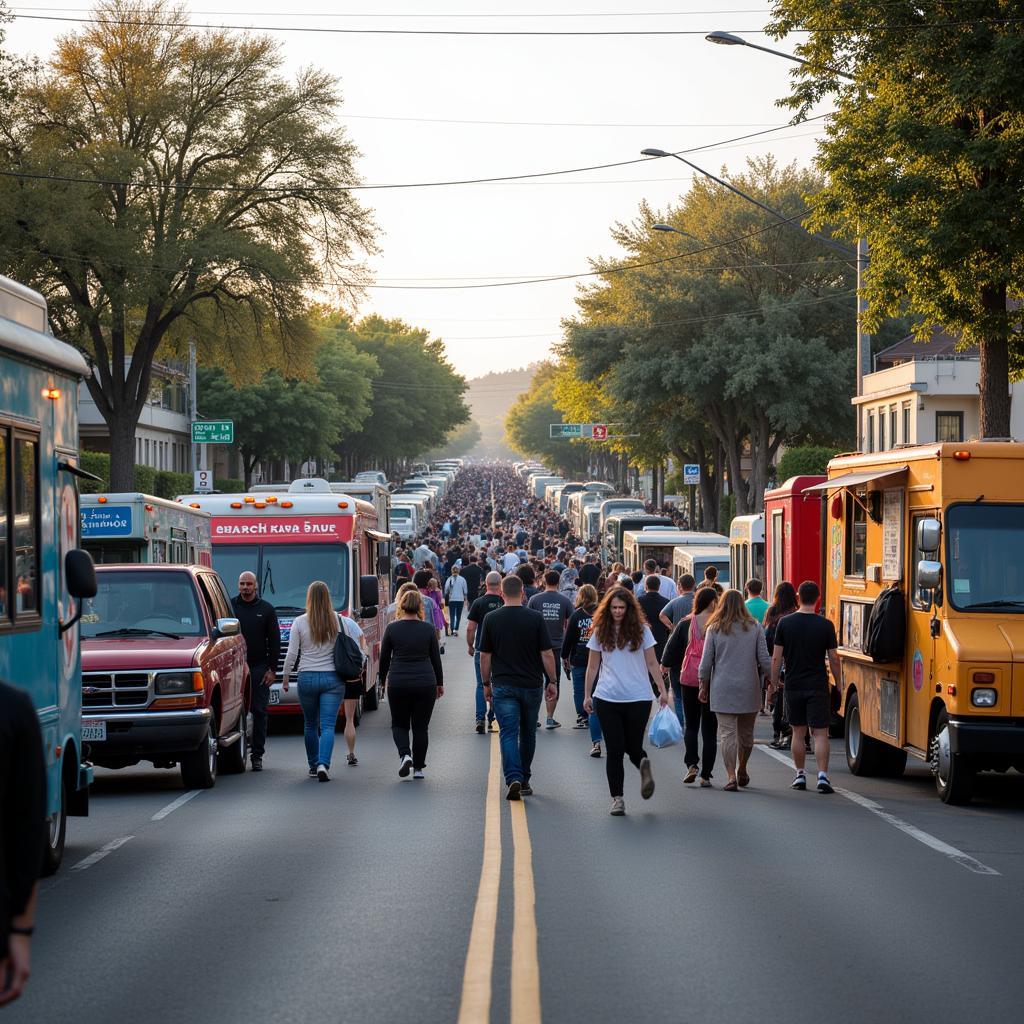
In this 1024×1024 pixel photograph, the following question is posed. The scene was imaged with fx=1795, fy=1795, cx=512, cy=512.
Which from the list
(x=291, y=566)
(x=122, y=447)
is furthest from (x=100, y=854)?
(x=122, y=447)

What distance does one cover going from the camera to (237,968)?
7.84 meters

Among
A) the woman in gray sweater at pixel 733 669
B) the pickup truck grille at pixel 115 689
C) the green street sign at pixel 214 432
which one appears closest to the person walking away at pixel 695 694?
the woman in gray sweater at pixel 733 669

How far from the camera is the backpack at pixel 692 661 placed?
15688 millimetres

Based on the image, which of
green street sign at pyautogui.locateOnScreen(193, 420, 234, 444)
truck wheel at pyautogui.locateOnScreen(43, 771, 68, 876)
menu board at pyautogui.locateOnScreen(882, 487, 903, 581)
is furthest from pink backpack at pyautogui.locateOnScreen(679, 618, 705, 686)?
green street sign at pyautogui.locateOnScreen(193, 420, 234, 444)

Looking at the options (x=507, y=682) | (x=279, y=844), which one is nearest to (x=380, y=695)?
(x=507, y=682)

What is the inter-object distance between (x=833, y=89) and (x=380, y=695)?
35.7ft

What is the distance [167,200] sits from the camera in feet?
153

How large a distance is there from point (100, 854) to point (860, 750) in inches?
302

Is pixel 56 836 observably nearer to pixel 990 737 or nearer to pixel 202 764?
pixel 202 764

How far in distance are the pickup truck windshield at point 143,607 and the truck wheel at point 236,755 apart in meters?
1.39

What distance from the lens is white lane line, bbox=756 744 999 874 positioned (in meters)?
11.1

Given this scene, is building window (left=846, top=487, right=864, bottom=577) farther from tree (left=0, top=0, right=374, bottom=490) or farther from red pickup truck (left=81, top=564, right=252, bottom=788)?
tree (left=0, top=0, right=374, bottom=490)

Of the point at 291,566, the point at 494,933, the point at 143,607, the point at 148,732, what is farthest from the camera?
the point at 291,566

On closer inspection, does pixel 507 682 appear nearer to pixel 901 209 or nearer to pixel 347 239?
pixel 901 209
